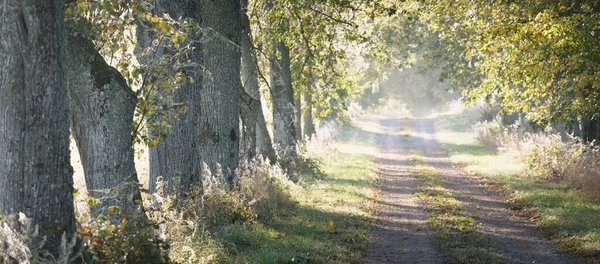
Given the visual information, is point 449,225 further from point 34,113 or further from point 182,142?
point 34,113

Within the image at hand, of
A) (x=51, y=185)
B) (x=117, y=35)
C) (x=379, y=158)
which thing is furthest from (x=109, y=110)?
(x=379, y=158)

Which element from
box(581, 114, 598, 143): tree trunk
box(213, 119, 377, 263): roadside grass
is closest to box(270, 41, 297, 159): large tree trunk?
box(213, 119, 377, 263): roadside grass

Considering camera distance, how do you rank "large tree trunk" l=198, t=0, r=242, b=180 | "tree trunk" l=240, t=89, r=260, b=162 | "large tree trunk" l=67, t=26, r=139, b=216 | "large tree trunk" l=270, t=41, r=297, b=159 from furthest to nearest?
"large tree trunk" l=270, t=41, r=297, b=159
"tree trunk" l=240, t=89, r=260, b=162
"large tree trunk" l=198, t=0, r=242, b=180
"large tree trunk" l=67, t=26, r=139, b=216

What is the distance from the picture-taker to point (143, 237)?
786 cm

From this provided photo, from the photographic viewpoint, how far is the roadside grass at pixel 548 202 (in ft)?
41.8

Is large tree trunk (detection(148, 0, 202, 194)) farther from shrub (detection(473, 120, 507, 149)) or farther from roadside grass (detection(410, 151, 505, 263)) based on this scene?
shrub (detection(473, 120, 507, 149))

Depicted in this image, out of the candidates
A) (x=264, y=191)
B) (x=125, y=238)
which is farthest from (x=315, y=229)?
(x=125, y=238)

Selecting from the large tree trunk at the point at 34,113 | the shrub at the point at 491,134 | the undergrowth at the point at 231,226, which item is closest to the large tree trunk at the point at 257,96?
the undergrowth at the point at 231,226

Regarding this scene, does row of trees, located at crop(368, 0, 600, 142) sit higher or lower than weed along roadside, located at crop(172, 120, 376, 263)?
higher

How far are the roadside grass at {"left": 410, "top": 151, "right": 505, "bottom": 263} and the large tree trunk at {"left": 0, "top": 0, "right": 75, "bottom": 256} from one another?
21.1ft

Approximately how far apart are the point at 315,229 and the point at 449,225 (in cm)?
283

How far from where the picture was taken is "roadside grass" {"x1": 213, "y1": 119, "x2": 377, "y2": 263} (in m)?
10.9

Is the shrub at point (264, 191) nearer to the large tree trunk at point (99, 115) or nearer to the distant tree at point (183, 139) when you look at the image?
the distant tree at point (183, 139)

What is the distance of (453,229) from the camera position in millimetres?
13891
